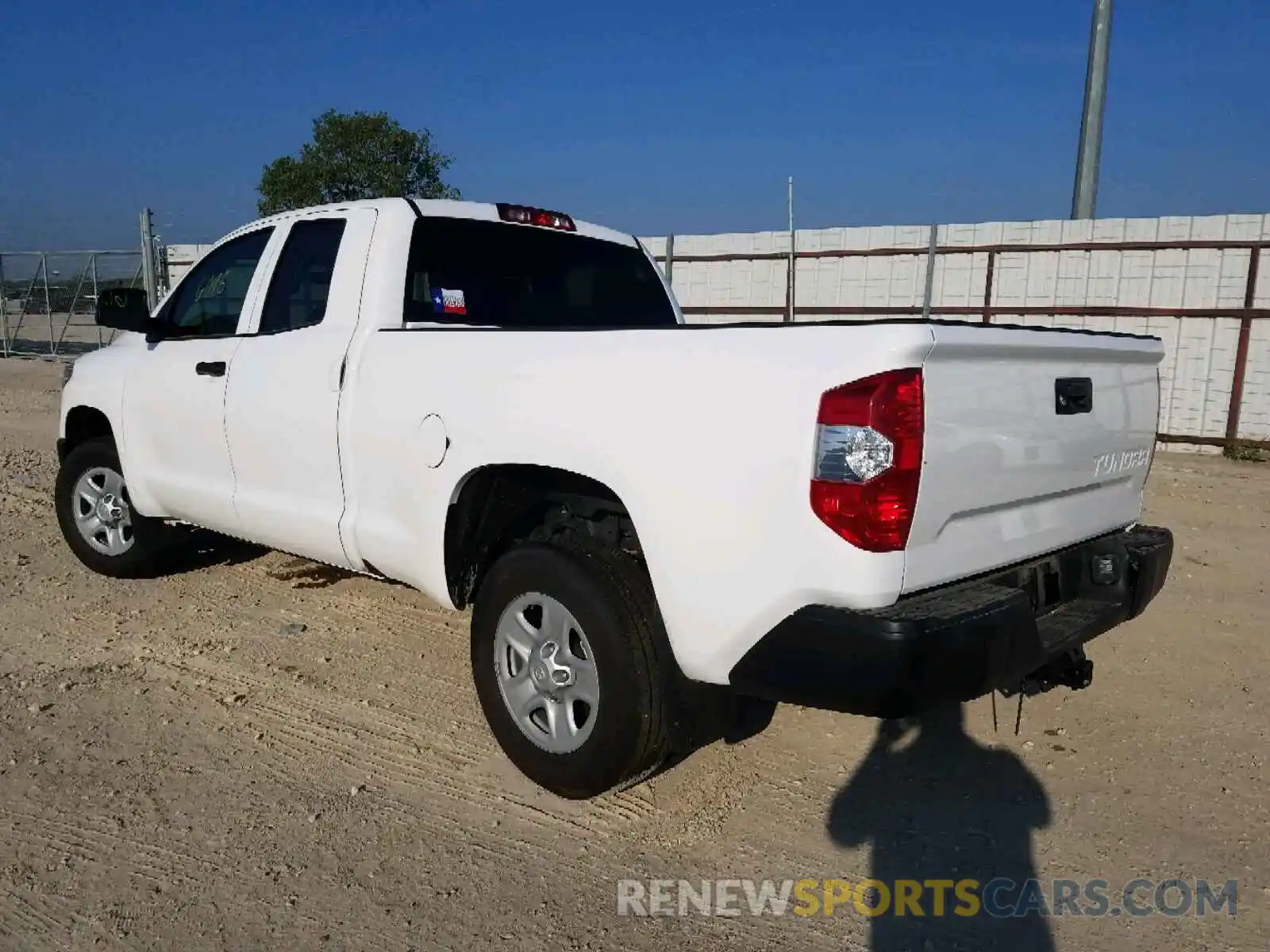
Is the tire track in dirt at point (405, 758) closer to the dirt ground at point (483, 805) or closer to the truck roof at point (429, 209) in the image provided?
the dirt ground at point (483, 805)

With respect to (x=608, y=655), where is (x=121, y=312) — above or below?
above

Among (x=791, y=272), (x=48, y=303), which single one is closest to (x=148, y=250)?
(x=48, y=303)

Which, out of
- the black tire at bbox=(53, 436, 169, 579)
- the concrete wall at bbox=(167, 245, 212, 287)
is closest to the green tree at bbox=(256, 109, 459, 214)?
the concrete wall at bbox=(167, 245, 212, 287)

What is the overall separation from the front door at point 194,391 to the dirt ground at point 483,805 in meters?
0.67

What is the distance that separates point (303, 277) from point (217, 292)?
0.73 meters

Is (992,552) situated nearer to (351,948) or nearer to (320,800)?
(351,948)

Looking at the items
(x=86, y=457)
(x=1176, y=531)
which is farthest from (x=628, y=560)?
(x=1176, y=531)

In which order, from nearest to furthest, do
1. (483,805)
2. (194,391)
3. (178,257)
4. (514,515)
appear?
(483,805) → (514,515) → (194,391) → (178,257)

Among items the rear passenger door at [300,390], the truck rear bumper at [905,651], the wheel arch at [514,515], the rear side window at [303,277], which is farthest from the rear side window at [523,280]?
the truck rear bumper at [905,651]

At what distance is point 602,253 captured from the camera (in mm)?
4625

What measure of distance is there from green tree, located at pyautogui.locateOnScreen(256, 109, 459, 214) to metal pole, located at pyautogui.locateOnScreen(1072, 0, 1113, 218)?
1318 centimetres

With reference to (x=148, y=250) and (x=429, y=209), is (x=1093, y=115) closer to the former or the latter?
(x=429, y=209)

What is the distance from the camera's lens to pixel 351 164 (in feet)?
69.9

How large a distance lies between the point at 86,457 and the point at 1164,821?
5.19m
